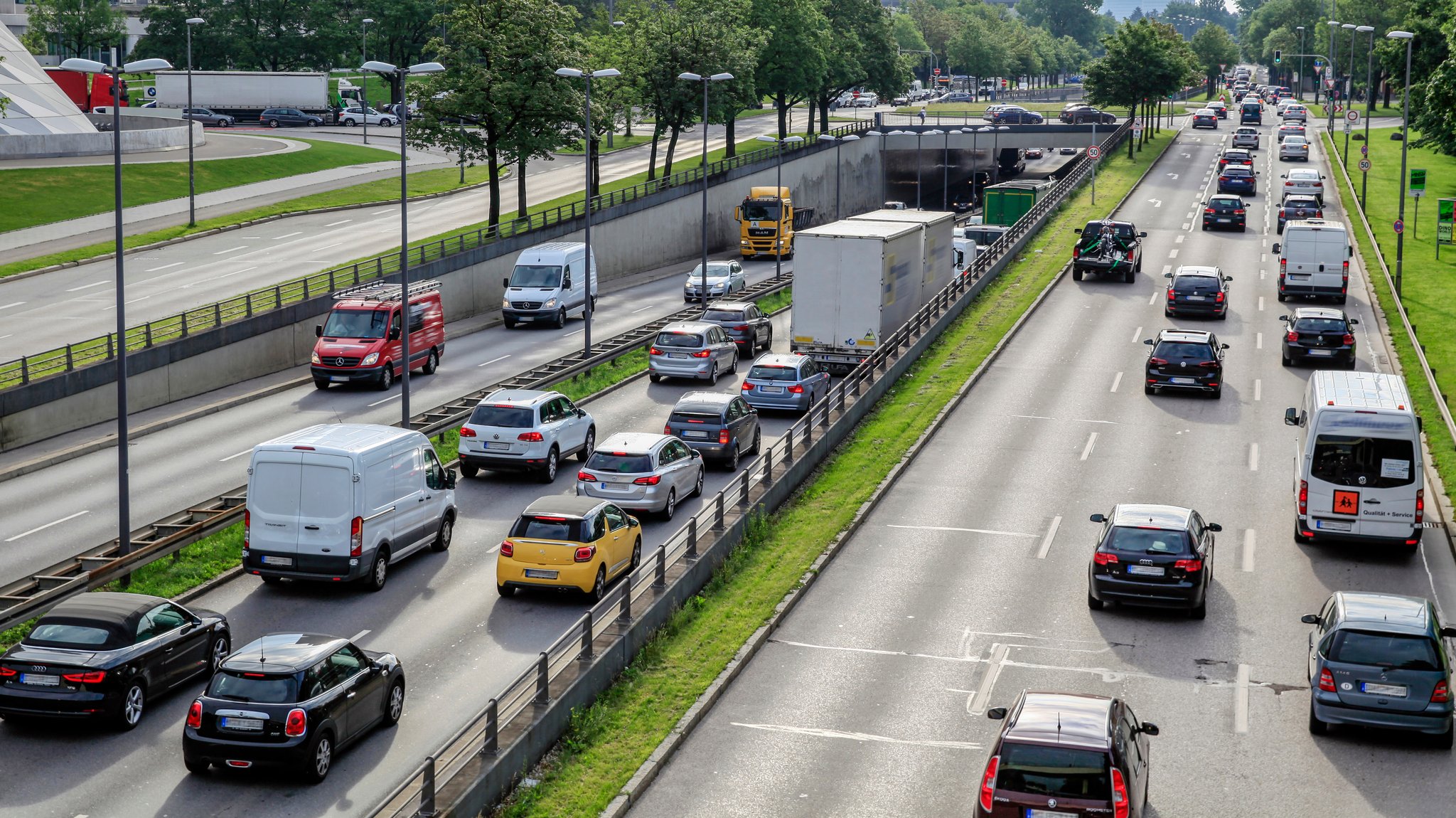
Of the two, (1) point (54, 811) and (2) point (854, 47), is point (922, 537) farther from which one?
(2) point (854, 47)

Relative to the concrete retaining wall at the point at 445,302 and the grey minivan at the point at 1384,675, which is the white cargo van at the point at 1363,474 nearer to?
the grey minivan at the point at 1384,675

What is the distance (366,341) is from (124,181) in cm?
3795

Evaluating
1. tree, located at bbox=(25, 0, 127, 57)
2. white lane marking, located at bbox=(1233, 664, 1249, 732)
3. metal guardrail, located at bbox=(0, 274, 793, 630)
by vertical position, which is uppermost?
tree, located at bbox=(25, 0, 127, 57)

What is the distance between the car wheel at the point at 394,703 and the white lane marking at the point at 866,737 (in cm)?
429

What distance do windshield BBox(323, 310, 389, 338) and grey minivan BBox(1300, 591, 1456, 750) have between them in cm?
2874

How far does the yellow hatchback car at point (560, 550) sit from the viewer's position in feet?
77.3

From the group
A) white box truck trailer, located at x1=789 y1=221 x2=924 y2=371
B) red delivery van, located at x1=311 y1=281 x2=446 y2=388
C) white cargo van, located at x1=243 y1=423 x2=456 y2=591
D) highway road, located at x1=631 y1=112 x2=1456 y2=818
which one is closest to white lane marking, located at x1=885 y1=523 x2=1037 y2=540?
highway road, located at x1=631 y1=112 x2=1456 y2=818

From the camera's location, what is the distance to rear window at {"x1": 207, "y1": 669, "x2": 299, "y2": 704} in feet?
56.2

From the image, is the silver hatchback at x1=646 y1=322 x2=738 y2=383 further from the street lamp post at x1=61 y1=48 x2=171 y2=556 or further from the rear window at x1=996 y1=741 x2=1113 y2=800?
the rear window at x1=996 y1=741 x2=1113 y2=800

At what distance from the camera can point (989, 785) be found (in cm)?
1444

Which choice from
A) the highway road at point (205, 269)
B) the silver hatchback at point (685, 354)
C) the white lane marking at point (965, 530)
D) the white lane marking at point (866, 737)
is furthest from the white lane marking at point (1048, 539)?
the highway road at point (205, 269)

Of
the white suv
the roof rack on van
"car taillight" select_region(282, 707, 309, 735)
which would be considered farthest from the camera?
the roof rack on van

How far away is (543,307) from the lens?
5188 centimetres

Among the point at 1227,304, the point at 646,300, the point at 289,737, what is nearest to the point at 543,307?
the point at 646,300
